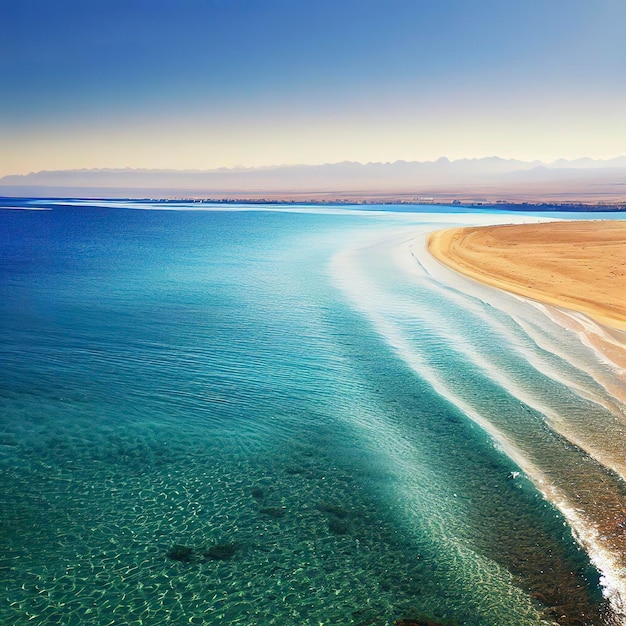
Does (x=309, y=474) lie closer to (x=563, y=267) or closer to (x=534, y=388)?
(x=534, y=388)

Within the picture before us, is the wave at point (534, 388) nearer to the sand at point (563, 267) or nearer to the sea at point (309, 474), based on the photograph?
the sea at point (309, 474)

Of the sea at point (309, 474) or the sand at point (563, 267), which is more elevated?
the sand at point (563, 267)

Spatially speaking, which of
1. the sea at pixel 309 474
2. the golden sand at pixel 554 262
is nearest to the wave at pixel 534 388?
the sea at pixel 309 474

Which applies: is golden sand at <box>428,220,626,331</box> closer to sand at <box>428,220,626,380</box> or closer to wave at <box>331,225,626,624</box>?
sand at <box>428,220,626,380</box>

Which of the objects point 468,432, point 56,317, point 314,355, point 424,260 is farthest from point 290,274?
point 468,432

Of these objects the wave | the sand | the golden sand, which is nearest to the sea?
the wave

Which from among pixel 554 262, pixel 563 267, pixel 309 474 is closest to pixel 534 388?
pixel 309 474
